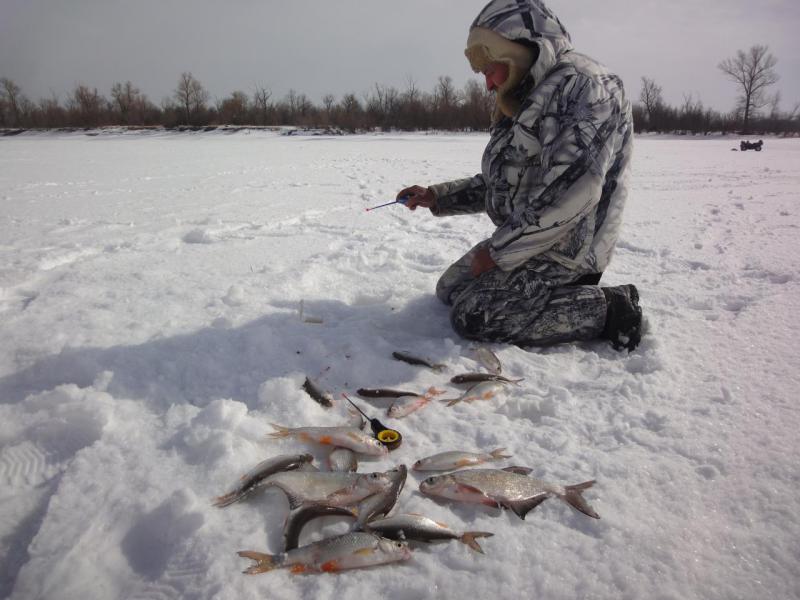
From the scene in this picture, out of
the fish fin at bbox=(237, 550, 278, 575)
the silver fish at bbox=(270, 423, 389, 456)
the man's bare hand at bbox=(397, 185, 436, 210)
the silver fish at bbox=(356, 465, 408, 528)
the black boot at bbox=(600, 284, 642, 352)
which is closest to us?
the fish fin at bbox=(237, 550, 278, 575)

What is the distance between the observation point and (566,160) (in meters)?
2.31

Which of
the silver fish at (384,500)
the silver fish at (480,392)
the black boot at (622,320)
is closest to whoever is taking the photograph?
the silver fish at (384,500)

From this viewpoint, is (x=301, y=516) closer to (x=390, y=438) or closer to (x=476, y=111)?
(x=390, y=438)

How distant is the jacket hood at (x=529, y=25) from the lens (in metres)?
2.38

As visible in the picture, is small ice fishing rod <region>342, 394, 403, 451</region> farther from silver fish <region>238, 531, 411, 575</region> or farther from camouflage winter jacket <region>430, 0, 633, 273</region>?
camouflage winter jacket <region>430, 0, 633, 273</region>

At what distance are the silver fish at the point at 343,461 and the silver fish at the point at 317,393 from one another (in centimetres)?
36

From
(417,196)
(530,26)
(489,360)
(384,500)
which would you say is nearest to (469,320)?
(489,360)

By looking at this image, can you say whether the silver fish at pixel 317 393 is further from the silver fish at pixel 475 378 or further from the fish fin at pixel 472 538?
the fish fin at pixel 472 538

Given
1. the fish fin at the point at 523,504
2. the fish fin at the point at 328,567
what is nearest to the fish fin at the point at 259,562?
the fish fin at the point at 328,567

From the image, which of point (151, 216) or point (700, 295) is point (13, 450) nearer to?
point (700, 295)

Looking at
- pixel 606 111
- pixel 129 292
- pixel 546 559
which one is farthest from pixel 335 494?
pixel 129 292

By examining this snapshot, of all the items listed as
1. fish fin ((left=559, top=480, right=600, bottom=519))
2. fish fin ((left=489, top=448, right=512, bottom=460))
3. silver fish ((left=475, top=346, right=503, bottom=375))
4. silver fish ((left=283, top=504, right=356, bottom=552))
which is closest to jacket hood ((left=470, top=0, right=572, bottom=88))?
silver fish ((left=475, top=346, right=503, bottom=375))

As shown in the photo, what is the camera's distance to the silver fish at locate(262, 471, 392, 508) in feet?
5.30

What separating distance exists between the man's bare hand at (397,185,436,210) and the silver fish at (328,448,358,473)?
1802 millimetres
